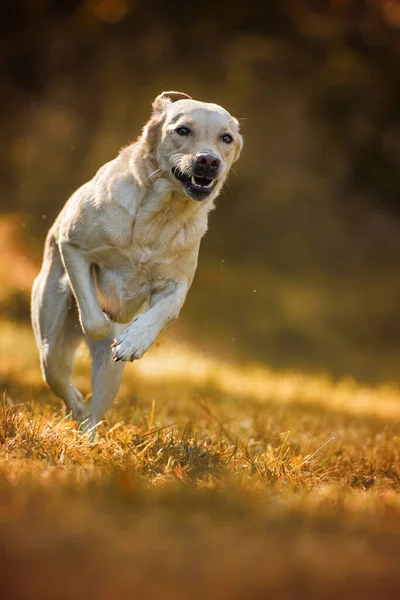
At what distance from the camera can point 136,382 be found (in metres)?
7.71

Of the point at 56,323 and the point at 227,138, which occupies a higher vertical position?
the point at 227,138

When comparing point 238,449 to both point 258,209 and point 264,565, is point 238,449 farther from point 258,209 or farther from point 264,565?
point 258,209

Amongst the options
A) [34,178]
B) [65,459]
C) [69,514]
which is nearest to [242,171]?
[34,178]

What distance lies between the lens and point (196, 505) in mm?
3031

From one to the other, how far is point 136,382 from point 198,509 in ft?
15.7

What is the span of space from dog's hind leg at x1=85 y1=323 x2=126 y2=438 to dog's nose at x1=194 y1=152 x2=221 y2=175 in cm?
127

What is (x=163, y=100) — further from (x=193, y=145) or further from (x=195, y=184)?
(x=195, y=184)

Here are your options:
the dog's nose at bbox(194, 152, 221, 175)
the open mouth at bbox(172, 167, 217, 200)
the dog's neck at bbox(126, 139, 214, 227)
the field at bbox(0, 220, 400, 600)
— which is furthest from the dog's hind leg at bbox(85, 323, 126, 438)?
the dog's nose at bbox(194, 152, 221, 175)

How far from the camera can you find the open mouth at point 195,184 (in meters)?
4.32

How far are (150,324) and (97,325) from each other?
1.28ft

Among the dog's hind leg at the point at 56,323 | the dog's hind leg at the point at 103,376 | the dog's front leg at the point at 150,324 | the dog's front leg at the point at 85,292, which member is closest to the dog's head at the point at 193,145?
the dog's front leg at the point at 150,324

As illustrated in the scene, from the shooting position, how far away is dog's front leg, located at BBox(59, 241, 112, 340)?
4.44m

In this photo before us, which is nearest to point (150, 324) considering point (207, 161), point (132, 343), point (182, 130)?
point (132, 343)

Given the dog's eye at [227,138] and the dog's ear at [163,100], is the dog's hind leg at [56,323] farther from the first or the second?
the dog's eye at [227,138]
